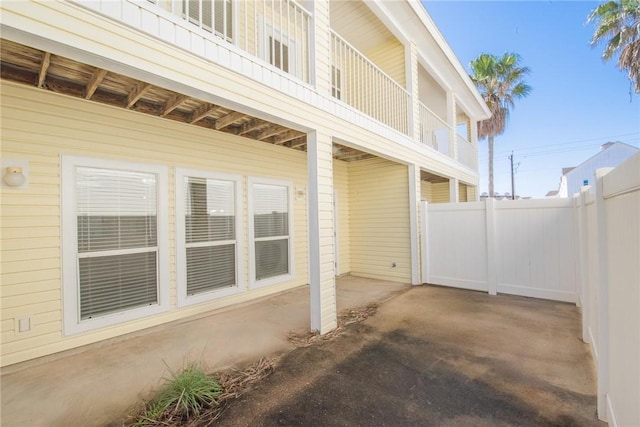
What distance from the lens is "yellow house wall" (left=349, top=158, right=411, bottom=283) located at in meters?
6.59

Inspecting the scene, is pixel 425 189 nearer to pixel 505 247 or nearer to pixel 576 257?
pixel 505 247

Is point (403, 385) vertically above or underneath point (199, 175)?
underneath

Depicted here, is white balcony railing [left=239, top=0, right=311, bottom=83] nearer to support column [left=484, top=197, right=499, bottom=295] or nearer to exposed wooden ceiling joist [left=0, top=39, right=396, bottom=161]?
exposed wooden ceiling joist [left=0, top=39, right=396, bottom=161]

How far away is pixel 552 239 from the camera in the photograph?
4.97 meters

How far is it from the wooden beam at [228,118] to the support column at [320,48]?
3.80ft

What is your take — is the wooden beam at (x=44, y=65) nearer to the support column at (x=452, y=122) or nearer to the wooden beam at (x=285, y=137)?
the wooden beam at (x=285, y=137)

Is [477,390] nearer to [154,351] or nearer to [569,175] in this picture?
[154,351]

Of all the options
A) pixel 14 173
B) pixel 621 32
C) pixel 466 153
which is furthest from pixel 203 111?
pixel 621 32

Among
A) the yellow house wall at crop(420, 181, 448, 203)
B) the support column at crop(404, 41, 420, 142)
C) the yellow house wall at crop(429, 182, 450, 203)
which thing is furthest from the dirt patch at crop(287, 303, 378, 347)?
the yellow house wall at crop(429, 182, 450, 203)

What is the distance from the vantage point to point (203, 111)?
3932mm

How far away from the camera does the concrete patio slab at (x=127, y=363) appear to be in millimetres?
2293

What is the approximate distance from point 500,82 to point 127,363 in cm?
1799

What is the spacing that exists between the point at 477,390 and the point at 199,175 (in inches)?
180

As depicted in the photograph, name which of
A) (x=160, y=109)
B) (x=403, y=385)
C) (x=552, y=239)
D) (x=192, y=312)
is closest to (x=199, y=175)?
(x=160, y=109)
